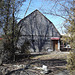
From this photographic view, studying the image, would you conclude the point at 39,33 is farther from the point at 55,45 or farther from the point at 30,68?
the point at 30,68

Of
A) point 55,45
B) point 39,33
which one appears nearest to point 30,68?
point 39,33

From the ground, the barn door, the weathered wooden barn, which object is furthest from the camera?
the barn door

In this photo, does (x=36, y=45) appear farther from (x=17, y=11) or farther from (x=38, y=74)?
(x=38, y=74)

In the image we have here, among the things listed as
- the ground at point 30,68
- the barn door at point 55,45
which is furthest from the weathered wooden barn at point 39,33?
the ground at point 30,68

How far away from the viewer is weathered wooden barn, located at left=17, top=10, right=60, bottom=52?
73.0 feet

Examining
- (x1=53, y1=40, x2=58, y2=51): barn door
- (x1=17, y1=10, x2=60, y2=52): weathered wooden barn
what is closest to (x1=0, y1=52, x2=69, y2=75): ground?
(x1=17, y1=10, x2=60, y2=52): weathered wooden barn

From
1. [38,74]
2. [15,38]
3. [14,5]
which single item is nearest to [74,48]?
[38,74]

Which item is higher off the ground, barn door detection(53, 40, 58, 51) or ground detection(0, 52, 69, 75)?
barn door detection(53, 40, 58, 51)

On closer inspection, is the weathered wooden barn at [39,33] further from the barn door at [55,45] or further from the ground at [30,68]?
the ground at [30,68]

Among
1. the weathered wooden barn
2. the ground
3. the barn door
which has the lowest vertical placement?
the ground

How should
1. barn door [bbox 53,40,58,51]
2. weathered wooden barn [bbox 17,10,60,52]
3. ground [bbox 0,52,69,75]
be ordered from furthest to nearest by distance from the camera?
barn door [bbox 53,40,58,51], weathered wooden barn [bbox 17,10,60,52], ground [bbox 0,52,69,75]

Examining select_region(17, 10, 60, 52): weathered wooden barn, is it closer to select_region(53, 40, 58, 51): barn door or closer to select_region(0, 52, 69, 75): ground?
select_region(53, 40, 58, 51): barn door

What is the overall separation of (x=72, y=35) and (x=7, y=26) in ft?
28.9

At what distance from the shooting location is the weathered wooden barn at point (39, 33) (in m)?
22.3
